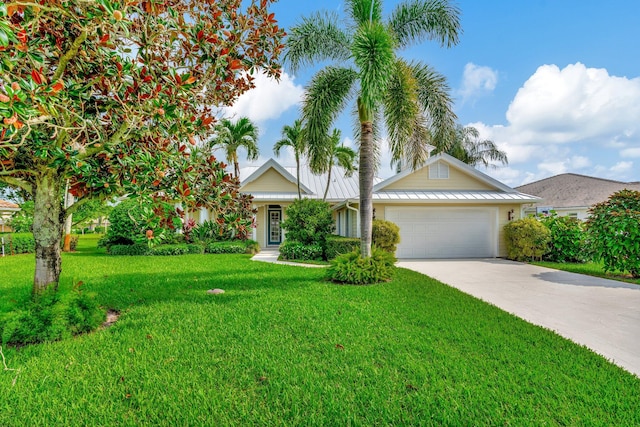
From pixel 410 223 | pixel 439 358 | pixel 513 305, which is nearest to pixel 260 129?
pixel 410 223

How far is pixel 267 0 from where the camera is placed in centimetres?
452

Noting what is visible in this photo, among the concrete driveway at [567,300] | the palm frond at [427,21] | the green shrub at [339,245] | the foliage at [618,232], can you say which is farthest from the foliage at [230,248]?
the foliage at [618,232]

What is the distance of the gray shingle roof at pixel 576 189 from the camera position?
24891mm

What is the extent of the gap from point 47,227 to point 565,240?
1651cm

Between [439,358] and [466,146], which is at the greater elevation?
[466,146]

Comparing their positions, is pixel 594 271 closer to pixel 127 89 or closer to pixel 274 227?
pixel 127 89

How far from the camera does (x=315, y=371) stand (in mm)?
3721

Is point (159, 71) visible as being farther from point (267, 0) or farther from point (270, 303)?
point (270, 303)

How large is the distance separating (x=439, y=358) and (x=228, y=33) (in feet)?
16.5

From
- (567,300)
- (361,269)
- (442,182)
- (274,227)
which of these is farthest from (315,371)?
(274,227)


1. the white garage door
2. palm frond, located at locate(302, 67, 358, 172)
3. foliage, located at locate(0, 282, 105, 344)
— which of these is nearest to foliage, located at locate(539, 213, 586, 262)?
the white garage door

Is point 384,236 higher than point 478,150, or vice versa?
point 478,150

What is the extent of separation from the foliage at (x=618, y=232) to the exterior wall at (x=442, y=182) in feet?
17.8

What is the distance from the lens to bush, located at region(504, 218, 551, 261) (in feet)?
44.1
